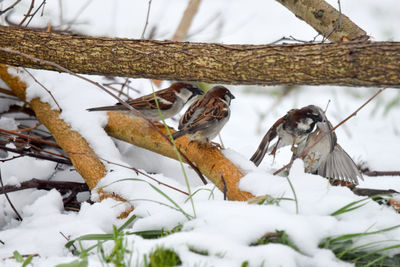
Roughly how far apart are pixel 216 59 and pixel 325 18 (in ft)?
4.30

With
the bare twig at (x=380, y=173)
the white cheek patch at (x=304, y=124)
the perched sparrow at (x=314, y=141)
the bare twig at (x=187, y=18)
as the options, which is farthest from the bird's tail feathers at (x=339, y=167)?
the bare twig at (x=187, y=18)

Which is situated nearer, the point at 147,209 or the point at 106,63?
the point at 147,209

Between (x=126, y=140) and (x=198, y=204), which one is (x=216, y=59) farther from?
(x=126, y=140)

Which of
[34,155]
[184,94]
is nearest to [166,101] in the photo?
[184,94]

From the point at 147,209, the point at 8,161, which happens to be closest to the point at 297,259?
the point at 147,209

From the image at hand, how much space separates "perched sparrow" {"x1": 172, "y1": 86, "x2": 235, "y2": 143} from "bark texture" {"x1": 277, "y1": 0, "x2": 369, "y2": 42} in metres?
0.86

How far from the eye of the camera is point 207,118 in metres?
3.07

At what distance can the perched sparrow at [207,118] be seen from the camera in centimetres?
295

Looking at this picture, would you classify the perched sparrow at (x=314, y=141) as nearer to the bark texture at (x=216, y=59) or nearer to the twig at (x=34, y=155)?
the bark texture at (x=216, y=59)

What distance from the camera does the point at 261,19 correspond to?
8445mm

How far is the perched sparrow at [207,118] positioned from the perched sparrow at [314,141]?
0.33 m

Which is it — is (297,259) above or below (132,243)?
above

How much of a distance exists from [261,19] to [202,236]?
7308 millimetres

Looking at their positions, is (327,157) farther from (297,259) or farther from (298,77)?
(297,259)
